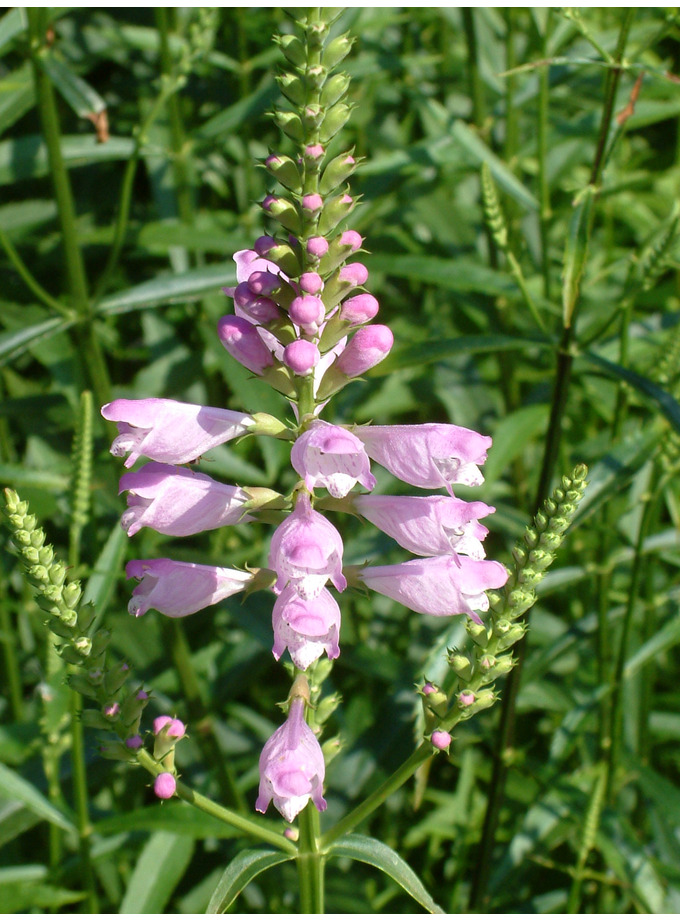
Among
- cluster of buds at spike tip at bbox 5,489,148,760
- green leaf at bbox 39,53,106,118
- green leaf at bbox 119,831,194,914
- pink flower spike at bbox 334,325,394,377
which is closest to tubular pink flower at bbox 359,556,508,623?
pink flower spike at bbox 334,325,394,377

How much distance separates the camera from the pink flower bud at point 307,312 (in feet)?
4.55

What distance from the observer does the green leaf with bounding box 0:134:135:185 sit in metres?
2.99

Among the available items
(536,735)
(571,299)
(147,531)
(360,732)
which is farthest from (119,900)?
(571,299)

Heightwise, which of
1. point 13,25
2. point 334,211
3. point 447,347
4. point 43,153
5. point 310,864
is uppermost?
point 13,25

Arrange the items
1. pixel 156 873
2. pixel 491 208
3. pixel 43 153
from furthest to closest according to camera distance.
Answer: pixel 43 153, pixel 156 873, pixel 491 208

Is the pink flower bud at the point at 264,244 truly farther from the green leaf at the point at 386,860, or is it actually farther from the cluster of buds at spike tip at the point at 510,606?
the green leaf at the point at 386,860

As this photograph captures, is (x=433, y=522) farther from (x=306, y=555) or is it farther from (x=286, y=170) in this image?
(x=286, y=170)

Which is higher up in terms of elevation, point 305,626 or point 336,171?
point 336,171

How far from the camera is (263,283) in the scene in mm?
1453

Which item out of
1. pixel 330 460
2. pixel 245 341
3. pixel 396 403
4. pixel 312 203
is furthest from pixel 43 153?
pixel 330 460

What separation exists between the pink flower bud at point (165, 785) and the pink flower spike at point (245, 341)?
74cm

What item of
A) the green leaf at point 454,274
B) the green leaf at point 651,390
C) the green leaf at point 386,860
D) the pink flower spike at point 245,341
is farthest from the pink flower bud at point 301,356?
the green leaf at point 454,274

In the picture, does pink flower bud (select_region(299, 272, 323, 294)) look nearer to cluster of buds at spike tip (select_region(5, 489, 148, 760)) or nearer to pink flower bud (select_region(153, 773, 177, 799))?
cluster of buds at spike tip (select_region(5, 489, 148, 760))

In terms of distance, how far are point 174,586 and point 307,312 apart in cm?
56
